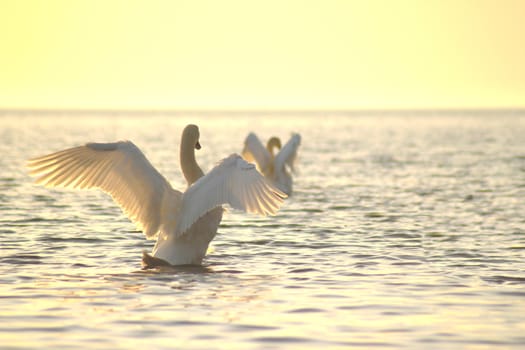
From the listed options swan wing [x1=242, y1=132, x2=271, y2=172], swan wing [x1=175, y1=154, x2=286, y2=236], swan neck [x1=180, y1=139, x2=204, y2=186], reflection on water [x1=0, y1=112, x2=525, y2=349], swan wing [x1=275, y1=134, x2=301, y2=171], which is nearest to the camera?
reflection on water [x1=0, y1=112, x2=525, y2=349]

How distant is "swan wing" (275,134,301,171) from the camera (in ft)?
78.1

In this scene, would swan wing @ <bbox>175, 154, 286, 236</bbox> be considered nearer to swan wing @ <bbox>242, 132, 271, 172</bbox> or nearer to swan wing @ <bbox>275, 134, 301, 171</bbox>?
swan wing @ <bbox>275, 134, 301, 171</bbox>

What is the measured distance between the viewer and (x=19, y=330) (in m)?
9.34

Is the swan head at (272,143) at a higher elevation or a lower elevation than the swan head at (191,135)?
lower

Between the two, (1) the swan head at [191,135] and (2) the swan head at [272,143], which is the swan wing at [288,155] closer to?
(2) the swan head at [272,143]

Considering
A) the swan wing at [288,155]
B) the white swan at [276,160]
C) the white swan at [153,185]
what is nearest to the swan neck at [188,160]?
the white swan at [153,185]

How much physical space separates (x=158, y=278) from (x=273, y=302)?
194 centimetres

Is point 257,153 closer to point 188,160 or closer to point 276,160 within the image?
point 276,160

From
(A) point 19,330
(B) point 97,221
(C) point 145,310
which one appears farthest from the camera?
(B) point 97,221

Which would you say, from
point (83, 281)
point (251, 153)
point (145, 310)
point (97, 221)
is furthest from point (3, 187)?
point (145, 310)

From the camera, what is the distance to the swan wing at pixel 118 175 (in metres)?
13.0

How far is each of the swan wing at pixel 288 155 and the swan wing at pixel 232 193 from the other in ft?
37.6

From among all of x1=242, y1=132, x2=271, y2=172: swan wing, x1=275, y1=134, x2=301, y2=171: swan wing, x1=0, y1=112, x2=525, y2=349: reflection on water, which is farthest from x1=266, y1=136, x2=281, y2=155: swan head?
x1=0, y1=112, x2=525, y2=349: reflection on water

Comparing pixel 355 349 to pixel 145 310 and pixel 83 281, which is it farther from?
pixel 83 281
